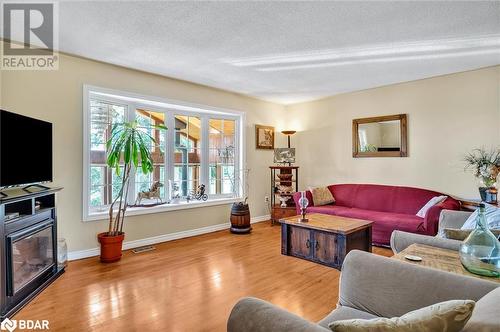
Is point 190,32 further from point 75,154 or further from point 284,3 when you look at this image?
point 75,154

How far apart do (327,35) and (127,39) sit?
2.07 metres

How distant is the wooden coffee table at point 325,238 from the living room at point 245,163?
25mm

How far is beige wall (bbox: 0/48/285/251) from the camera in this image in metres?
3.05

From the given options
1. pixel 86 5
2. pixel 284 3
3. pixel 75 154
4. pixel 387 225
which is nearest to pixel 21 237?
pixel 75 154

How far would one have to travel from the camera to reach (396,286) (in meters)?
1.38

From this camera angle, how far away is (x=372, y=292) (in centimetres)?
144

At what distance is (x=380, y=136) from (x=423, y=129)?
64 centimetres

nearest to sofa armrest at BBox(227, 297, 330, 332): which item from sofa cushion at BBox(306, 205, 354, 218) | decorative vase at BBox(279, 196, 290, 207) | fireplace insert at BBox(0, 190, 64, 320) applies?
fireplace insert at BBox(0, 190, 64, 320)

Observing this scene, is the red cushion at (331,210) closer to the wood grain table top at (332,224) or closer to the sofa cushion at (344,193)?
the sofa cushion at (344,193)

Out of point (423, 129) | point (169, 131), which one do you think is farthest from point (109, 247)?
point (423, 129)

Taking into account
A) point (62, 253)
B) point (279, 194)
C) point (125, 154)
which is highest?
point (125, 154)

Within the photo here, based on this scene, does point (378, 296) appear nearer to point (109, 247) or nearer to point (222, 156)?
point (109, 247)

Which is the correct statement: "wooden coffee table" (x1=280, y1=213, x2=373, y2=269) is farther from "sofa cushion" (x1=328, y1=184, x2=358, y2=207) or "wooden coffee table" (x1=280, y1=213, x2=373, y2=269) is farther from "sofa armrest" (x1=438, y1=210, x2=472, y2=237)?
"sofa cushion" (x1=328, y1=184, x2=358, y2=207)

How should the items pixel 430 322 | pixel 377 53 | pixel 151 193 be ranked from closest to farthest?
pixel 430 322 < pixel 377 53 < pixel 151 193
